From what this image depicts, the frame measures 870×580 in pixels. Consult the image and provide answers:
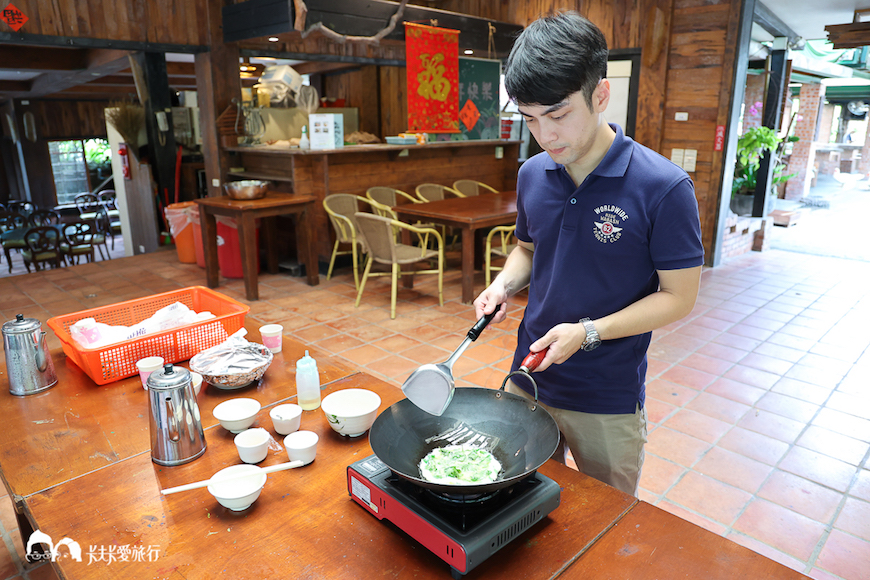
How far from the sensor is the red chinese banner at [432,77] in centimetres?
617

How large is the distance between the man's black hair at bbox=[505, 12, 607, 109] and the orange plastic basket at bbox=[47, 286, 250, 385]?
4.60 feet

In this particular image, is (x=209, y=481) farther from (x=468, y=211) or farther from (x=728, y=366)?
(x=468, y=211)

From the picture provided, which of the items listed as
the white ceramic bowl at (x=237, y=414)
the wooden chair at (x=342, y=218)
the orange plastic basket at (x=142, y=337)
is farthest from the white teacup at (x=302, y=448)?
the wooden chair at (x=342, y=218)

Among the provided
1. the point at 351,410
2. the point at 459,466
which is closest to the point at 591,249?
the point at 459,466

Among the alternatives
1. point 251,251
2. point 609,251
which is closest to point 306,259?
point 251,251

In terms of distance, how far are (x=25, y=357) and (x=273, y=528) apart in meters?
1.11

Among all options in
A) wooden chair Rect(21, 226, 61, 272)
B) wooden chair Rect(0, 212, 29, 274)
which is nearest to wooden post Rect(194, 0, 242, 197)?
wooden chair Rect(21, 226, 61, 272)

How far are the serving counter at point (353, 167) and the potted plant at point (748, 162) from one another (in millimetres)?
2991

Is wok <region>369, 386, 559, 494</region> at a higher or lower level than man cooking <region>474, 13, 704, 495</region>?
lower

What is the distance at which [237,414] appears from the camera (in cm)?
157

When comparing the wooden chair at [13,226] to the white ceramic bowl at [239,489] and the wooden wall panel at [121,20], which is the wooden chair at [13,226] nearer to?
the wooden wall panel at [121,20]

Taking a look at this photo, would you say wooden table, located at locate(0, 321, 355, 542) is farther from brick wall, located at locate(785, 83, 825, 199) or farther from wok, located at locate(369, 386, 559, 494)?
brick wall, located at locate(785, 83, 825, 199)

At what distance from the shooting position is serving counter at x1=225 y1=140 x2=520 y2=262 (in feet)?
19.2

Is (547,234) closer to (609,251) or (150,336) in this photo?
(609,251)
